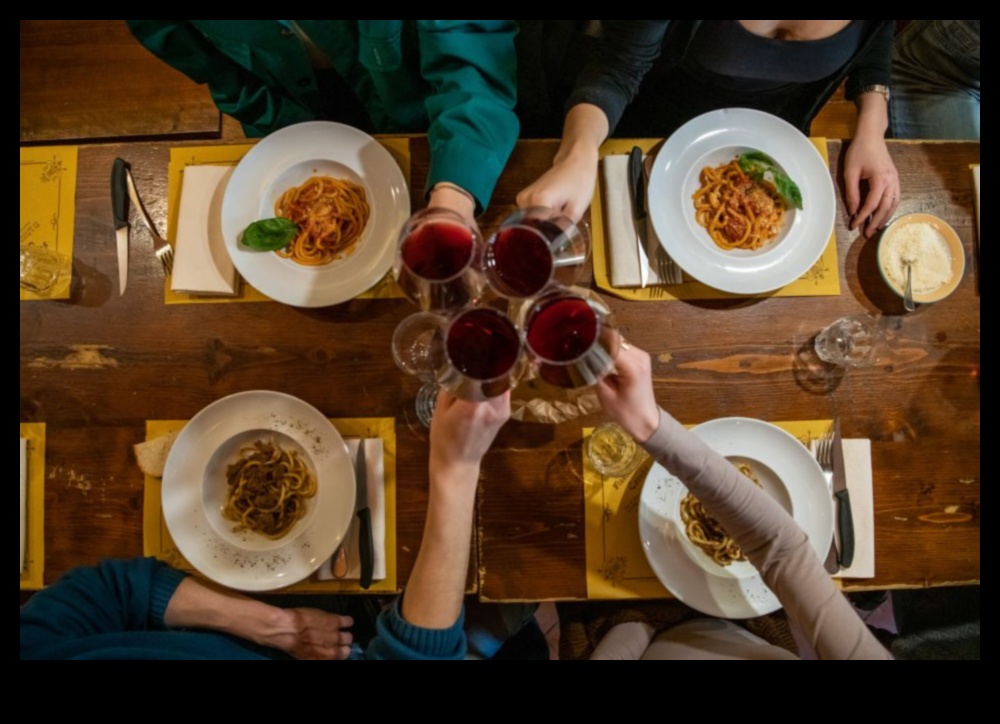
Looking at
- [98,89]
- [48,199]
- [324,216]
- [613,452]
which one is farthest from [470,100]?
[98,89]

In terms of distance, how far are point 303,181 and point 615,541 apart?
1.25 m

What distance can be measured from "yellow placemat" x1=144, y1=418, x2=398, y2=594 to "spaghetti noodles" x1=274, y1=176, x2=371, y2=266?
1.46 ft

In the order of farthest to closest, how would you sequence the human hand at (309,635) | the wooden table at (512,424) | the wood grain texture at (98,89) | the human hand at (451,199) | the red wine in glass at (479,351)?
the wood grain texture at (98,89) < the human hand at (309,635) < the wooden table at (512,424) < the human hand at (451,199) < the red wine in glass at (479,351)

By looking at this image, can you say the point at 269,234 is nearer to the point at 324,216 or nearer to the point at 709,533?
the point at 324,216

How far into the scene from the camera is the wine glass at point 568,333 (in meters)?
1.16

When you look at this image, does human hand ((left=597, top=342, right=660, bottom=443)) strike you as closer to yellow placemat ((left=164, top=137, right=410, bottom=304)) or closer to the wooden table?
the wooden table

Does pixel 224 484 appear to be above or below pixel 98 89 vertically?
below

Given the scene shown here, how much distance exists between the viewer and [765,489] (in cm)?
152

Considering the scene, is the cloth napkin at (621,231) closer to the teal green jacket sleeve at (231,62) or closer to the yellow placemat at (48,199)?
the teal green jacket sleeve at (231,62)

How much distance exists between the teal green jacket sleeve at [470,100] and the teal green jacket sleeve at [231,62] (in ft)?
1.45

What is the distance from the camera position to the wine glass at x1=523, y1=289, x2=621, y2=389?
1.16 m

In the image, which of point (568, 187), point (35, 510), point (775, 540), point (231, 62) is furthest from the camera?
point (231, 62)

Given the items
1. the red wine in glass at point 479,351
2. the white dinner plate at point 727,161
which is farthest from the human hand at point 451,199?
the white dinner plate at point 727,161
